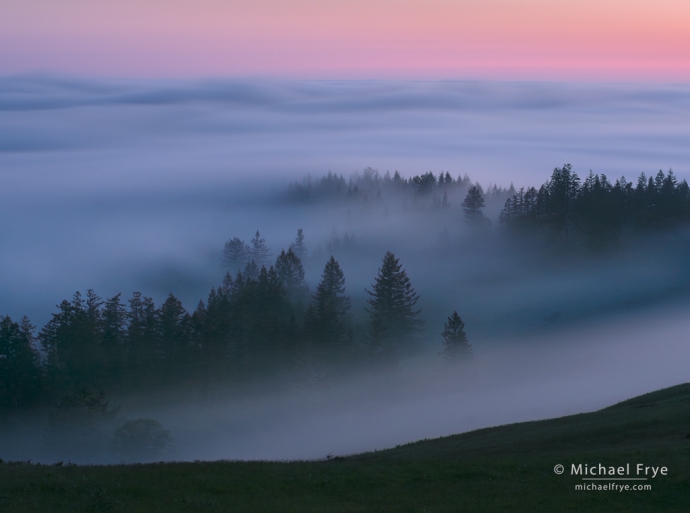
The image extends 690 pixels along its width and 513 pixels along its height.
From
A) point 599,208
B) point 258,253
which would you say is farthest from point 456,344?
point 258,253

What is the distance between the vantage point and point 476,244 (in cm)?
10512

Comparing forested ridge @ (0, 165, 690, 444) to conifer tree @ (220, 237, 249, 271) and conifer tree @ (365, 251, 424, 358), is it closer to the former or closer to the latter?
conifer tree @ (365, 251, 424, 358)

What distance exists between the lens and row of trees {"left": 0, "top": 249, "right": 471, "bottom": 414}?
50.8 m

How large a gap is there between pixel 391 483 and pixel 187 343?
4103 cm

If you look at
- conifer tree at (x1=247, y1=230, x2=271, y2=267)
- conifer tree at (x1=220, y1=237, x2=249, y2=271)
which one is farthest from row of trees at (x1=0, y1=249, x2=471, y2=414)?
conifer tree at (x1=220, y1=237, x2=249, y2=271)

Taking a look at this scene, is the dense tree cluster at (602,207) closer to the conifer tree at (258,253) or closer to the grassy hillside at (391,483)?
the conifer tree at (258,253)

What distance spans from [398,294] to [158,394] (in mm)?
25549

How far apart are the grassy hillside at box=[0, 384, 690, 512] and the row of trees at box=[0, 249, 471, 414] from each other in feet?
102

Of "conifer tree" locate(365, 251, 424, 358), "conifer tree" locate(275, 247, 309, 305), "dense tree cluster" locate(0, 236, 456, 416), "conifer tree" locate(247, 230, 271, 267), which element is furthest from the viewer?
"conifer tree" locate(247, 230, 271, 267)

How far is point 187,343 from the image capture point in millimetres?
56594

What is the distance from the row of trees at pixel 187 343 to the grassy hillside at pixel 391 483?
102ft

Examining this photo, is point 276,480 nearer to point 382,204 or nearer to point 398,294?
point 398,294

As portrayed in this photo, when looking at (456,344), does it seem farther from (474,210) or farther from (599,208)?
(474,210)

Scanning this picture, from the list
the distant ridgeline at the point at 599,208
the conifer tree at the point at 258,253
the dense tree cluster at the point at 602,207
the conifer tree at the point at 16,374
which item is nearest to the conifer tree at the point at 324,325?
the conifer tree at the point at 16,374
